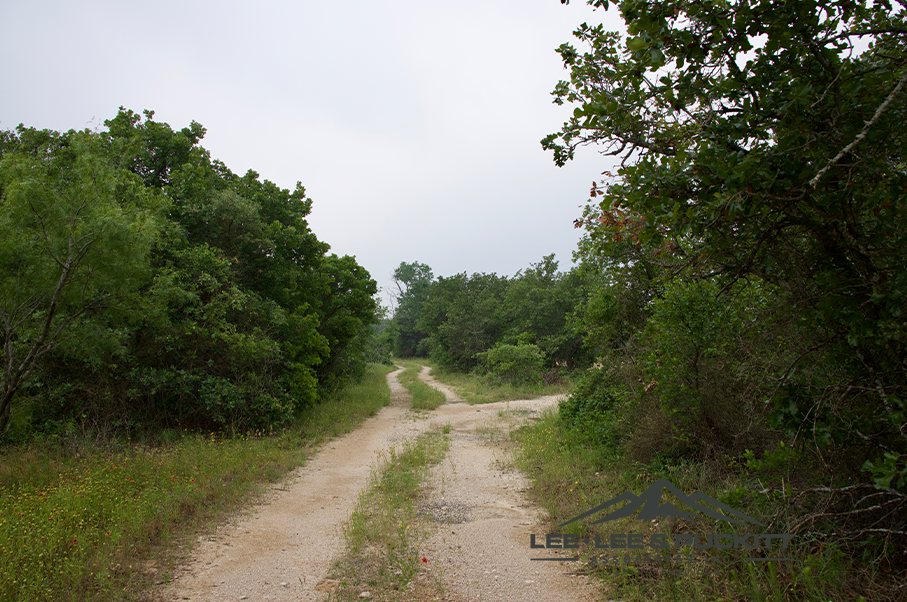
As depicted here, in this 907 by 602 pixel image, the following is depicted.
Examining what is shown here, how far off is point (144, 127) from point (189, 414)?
297 inches

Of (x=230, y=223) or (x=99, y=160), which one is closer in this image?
(x=99, y=160)

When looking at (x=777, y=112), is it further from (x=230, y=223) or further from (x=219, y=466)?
(x=230, y=223)

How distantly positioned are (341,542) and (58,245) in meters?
5.66

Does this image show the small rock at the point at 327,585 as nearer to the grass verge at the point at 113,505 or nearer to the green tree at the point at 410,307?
the grass verge at the point at 113,505

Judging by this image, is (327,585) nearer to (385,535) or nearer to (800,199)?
(385,535)

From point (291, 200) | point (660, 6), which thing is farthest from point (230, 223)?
point (660, 6)

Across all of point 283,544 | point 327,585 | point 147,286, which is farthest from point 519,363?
point 327,585

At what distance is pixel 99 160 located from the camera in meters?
6.85

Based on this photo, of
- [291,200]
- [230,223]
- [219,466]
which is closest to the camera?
[219,466]

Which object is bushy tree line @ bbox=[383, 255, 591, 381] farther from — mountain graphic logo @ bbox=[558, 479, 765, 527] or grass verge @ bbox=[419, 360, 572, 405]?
mountain graphic logo @ bbox=[558, 479, 765, 527]

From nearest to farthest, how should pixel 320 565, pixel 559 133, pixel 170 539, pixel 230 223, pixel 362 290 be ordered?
1. pixel 559 133
2. pixel 320 565
3. pixel 170 539
4. pixel 230 223
5. pixel 362 290

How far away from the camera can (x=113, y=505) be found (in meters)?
5.51

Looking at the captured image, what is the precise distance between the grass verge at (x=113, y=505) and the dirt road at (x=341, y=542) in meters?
0.40

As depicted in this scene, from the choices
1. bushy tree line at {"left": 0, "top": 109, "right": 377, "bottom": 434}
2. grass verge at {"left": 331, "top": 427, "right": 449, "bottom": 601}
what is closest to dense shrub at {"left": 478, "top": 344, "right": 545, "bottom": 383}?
bushy tree line at {"left": 0, "top": 109, "right": 377, "bottom": 434}
